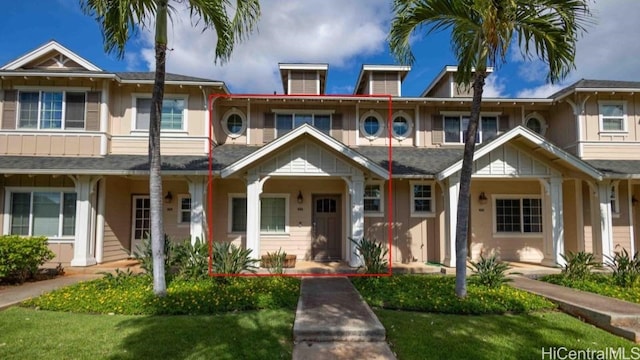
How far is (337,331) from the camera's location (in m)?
5.63

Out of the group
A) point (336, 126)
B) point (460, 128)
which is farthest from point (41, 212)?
point (460, 128)

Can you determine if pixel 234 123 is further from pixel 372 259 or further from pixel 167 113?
pixel 372 259

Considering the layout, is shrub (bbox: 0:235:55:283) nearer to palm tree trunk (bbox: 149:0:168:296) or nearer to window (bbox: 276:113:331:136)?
palm tree trunk (bbox: 149:0:168:296)

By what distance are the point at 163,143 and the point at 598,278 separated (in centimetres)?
1311

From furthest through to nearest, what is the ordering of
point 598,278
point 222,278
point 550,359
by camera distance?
point 598,278
point 222,278
point 550,359

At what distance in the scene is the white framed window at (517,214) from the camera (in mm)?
13289

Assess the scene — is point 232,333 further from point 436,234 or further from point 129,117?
point 129,117

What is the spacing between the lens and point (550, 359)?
4953 millimetres

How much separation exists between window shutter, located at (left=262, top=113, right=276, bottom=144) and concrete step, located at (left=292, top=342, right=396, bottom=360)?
948cm

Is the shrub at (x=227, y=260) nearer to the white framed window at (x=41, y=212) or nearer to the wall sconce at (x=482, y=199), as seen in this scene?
the white framed window at (x=41, y=212)

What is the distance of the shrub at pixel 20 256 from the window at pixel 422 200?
35.3 ft

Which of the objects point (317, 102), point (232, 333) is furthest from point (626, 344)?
point (317, 102)

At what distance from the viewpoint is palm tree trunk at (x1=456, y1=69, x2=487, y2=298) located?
25.0 feet

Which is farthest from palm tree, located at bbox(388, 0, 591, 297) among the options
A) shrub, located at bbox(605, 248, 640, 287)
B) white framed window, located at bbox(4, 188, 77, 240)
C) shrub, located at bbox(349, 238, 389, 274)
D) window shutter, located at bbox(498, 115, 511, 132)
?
white framed window, located at bbox(4, 188, 77, 240)
